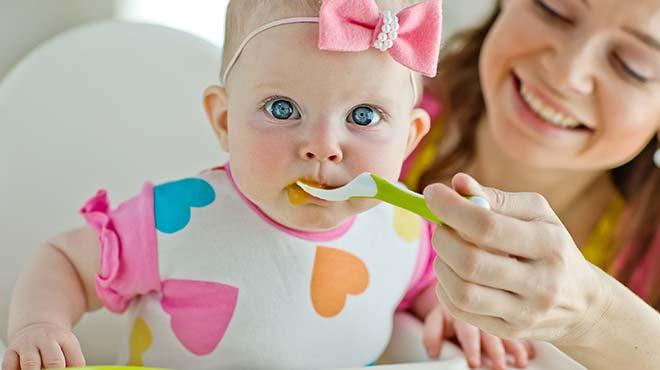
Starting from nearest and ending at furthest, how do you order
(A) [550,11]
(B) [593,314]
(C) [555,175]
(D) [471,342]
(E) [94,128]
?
(B) [593,314] < (D) [471,342] < (E) [94,128] < (A) [550,11] < (C) [555,175]

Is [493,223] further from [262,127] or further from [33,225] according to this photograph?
[33,225]

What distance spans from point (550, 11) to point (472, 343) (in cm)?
48

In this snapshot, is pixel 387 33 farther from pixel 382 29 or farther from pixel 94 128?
pixel 94 128

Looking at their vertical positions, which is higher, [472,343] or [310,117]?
[310,117]

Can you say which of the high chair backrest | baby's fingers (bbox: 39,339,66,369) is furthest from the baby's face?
the high chair backrest

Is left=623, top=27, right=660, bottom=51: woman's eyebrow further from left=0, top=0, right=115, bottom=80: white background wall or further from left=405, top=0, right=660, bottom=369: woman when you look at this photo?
left=0, top=0, right=115, bottom=80: white background wall

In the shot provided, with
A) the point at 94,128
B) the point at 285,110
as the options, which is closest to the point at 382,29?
the point at 285,110

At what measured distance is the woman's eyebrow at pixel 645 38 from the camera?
3.74 feet

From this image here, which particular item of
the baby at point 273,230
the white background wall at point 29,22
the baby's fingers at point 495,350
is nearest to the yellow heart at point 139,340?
the baby at point 273,230

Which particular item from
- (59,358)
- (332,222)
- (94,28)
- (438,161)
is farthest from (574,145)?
(59,358)

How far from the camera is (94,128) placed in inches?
43.9

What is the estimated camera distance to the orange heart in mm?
916

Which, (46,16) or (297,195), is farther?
(46,16)

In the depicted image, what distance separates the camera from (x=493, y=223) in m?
0.72
